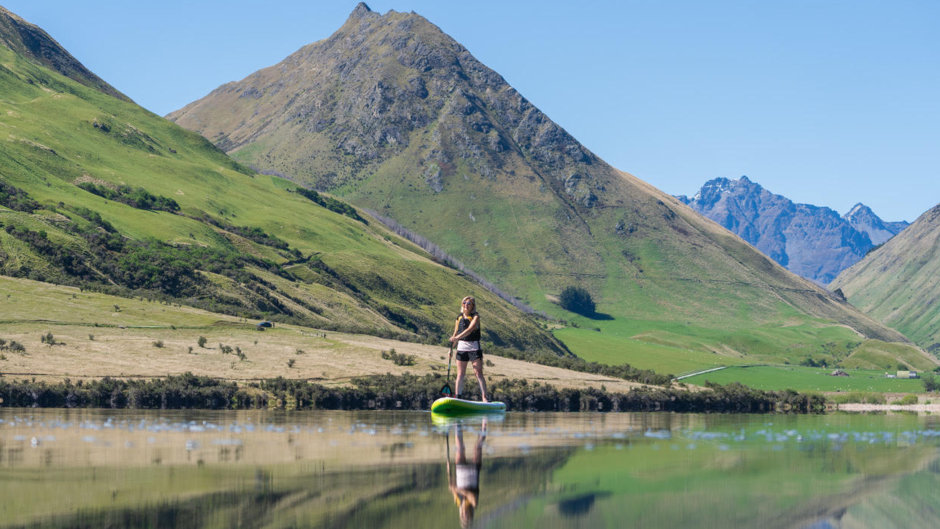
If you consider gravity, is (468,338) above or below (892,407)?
above

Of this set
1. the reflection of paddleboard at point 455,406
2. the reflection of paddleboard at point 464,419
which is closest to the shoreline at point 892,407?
the reflection of paddleboard at point 464,419

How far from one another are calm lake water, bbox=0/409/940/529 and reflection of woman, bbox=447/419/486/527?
7 cm

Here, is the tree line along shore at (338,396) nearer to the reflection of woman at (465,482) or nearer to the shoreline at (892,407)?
the shoreline at (892,407)

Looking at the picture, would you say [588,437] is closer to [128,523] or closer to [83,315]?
[128,523]

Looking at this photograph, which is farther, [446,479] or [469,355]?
[469,355]

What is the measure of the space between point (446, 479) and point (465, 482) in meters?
0.72

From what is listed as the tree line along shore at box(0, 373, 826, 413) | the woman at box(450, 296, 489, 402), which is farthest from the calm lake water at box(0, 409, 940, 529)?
the tree line along shore at box(0, 373, 826, 413)

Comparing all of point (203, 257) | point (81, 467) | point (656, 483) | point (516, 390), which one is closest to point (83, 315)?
point (516, 390)

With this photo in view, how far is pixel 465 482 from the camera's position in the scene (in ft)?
77.4

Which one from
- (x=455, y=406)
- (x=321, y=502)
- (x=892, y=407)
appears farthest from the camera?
(x=892, y=407)

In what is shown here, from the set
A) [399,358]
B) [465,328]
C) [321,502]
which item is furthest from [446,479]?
[399,358]

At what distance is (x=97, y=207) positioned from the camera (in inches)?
7441

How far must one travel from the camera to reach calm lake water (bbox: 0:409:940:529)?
770 inches

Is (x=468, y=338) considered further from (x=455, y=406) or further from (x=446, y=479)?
(x=446, y=479)
